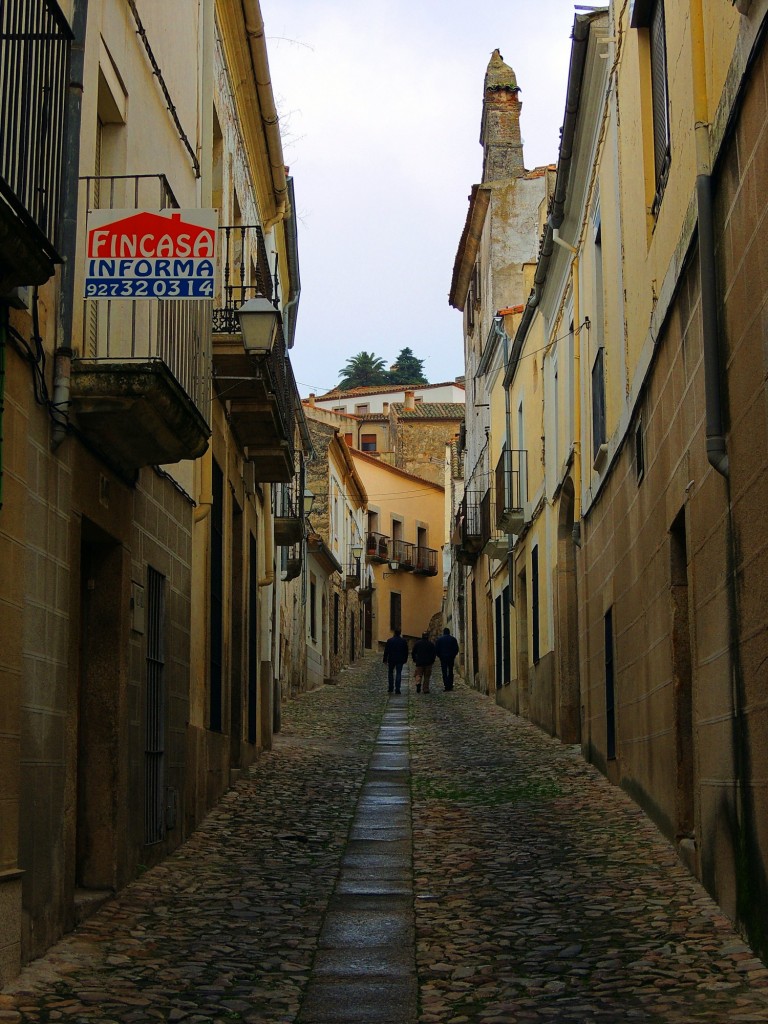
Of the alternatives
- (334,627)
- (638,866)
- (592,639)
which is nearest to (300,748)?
(592,639)

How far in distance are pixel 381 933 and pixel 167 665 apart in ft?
10.4

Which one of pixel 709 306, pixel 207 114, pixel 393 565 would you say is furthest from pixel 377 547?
pixel 709 306

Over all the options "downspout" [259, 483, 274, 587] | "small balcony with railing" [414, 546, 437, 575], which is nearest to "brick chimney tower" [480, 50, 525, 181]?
"downspout" [259, 483, 274, 587]

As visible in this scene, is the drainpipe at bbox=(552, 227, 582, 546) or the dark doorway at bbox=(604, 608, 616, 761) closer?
the dark doorway at bbox=(604, 608, 616, 761)

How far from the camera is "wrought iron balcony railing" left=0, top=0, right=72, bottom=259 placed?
5.61m

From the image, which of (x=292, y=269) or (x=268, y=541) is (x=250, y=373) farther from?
(x=292, y=269)

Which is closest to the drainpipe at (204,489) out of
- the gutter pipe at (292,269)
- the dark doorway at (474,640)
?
the gutter pipe at (292,269)

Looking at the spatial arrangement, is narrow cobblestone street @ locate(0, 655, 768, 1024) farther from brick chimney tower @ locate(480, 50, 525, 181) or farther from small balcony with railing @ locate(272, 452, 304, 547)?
brick chimney tower @ locate(480, 50, 525, 181)

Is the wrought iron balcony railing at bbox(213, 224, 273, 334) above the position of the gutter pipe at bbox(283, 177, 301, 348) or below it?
below

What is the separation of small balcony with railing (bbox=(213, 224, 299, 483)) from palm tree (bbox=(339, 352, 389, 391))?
7231cm

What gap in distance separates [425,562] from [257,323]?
4965 centimetres

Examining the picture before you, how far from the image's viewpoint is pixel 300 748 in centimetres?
1656

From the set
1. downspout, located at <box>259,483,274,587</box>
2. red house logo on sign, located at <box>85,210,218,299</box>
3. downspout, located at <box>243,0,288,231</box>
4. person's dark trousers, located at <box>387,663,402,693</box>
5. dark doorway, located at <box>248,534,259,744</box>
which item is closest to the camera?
red house logo on sign, located at <box>85,210,218,299</box>

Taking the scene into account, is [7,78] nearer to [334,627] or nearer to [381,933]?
[381,933]
